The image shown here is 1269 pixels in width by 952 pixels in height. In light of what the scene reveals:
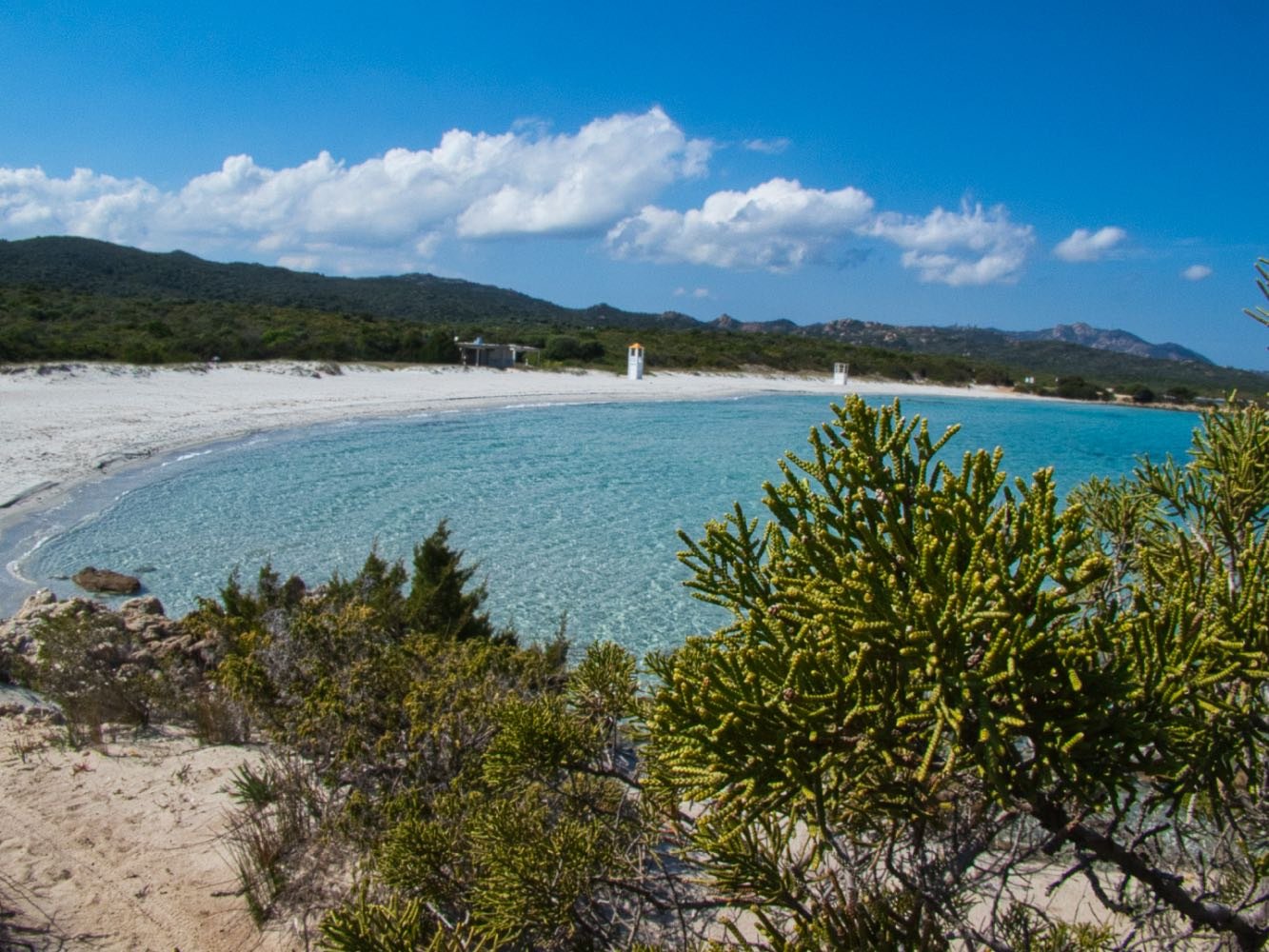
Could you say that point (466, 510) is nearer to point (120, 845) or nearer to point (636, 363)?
point (120, 845)

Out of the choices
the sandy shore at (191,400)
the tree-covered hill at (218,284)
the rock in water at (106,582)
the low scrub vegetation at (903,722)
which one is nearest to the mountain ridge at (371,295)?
the tree-covered hill at (218,284)

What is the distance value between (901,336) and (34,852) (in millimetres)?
140802

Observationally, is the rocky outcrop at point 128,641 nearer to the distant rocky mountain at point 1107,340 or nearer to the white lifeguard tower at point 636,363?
the white lifeguard tower at point 636,363

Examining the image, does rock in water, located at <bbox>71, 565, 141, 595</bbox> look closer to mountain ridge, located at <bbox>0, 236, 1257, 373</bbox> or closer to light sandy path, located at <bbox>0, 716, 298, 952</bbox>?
light sandy path, located at <bbox>0, 716, 298, 952</bbox>

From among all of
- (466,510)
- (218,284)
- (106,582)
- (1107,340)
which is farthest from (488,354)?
(1107,340)

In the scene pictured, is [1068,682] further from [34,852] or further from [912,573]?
[34,852]

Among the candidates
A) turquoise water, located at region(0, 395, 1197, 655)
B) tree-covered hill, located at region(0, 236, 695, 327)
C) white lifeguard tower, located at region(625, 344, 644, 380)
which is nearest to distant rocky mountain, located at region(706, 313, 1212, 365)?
tree-covered hill, located at region(0, 236, 695, 327)

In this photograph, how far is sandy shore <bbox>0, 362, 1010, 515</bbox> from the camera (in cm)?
1539

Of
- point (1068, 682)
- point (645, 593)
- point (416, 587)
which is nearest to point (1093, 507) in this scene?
point (1068, 682)

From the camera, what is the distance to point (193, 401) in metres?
23.4

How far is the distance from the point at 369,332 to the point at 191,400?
18335mm

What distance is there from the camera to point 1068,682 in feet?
4.67

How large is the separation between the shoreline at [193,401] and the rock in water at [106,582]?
9.36ft

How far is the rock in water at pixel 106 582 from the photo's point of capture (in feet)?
30.6
